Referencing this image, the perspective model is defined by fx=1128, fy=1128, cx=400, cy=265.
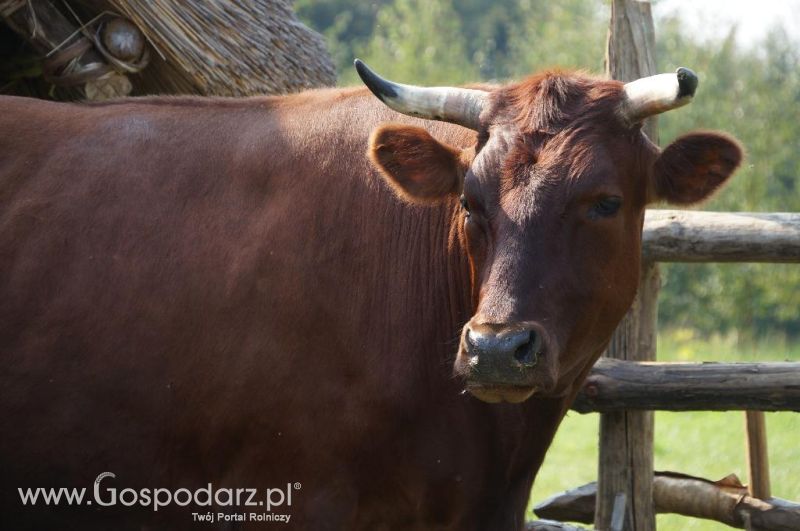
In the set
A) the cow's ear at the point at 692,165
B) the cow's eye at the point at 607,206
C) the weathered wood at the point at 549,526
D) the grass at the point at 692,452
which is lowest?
the grass at the point at 692,452

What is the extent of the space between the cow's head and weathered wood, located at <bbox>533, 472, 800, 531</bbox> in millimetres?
2077

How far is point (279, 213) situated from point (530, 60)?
3284 cm

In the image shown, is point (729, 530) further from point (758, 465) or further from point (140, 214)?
point (140, 214)

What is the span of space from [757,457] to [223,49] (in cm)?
375

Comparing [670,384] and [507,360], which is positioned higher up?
[507,360]

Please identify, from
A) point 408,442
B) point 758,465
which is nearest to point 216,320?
point 408,442

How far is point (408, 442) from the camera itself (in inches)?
173

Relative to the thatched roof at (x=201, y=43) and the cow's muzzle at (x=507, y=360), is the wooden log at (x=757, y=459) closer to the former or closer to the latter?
the cow's muzzle at (x=507, y=360)

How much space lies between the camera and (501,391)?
153 inches

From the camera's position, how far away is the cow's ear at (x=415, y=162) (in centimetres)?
450

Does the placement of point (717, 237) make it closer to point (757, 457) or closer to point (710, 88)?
point (757, 457)

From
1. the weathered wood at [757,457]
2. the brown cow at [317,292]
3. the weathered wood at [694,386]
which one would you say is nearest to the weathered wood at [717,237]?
the weathered wood at [694,386]

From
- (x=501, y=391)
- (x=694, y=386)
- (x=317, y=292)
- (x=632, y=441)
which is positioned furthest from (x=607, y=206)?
(x=632, y=441)

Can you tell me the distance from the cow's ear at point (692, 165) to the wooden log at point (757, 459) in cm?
215
